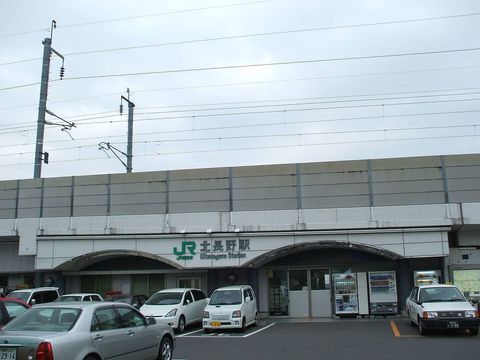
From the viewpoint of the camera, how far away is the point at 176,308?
1911cm

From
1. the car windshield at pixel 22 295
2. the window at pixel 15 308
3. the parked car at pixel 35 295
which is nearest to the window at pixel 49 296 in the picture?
the parked car at pixel 35 295

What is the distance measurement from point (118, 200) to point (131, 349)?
55.7ft

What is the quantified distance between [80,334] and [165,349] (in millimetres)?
3055

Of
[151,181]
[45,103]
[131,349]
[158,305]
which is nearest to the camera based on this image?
[131,349]

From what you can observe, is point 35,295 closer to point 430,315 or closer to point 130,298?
point 130,298

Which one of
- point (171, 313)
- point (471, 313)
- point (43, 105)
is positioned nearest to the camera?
point (471, 313)

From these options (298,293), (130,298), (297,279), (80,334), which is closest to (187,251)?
(130,298)

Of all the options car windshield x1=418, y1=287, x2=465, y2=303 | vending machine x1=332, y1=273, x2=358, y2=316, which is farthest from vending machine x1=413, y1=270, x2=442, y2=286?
car windshield x1=418, y1=287, x2=465, y2=303

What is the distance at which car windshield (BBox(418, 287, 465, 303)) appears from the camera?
52.7 feet

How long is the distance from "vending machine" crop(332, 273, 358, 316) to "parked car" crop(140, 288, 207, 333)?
638cm

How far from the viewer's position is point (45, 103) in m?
27.7

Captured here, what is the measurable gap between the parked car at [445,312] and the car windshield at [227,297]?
6.32 m

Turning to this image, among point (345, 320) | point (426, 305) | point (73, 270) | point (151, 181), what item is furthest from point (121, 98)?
point (426, 305)

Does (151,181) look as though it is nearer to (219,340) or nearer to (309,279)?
(309,279)
